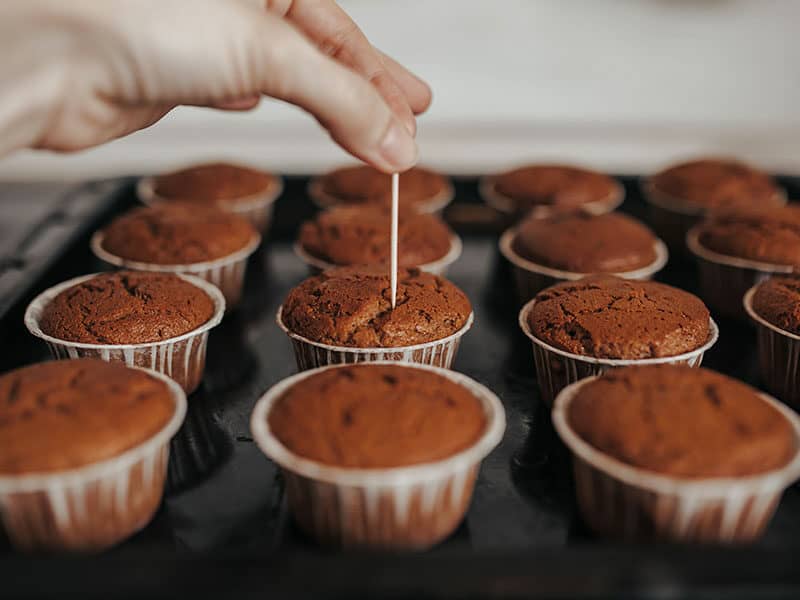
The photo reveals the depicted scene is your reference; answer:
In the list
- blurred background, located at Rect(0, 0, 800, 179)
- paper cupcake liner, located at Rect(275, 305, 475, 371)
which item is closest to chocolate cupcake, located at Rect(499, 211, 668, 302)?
paper cupcake liner, located at Rect(275, 305, 475, 371)

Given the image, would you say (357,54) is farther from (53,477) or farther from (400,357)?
(53,477)

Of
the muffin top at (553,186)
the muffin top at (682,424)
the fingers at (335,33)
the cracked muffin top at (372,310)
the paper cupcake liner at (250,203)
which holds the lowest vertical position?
the paper cupcake liner at (250,203)

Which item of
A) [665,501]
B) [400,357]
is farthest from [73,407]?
[665,501]

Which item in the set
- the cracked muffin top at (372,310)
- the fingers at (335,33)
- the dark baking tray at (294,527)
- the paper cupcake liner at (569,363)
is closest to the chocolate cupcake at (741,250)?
the dark baking tray at (294,527)

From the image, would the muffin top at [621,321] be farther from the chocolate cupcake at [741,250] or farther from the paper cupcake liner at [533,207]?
the paper cupcake liner at [533,207]

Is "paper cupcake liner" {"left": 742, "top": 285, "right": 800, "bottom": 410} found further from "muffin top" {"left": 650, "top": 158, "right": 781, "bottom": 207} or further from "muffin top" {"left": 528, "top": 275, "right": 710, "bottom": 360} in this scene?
"muffin top" {"left": 650, "top": 158, "right": 781, "bottom": 207}

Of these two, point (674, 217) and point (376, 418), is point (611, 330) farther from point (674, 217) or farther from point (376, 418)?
point (674, 217)
